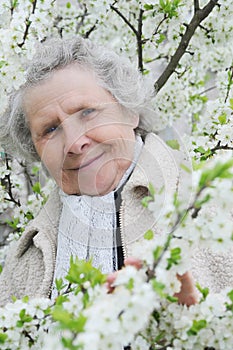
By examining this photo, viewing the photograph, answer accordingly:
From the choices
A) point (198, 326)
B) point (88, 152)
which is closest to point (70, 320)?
point (198, 326)

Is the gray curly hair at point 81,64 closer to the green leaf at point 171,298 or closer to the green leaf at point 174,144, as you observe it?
the green leaf at point 174,144

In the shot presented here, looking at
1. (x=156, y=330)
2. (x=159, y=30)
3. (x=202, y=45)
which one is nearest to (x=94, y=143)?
(x=156, y=330)

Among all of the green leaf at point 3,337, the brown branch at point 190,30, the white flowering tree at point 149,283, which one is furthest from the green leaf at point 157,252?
the brown branch at point 190,30

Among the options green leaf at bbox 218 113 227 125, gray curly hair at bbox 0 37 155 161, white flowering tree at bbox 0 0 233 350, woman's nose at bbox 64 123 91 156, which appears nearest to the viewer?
white flowering tree at bbox 0 0 233 350

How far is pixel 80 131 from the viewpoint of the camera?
5.77 ft

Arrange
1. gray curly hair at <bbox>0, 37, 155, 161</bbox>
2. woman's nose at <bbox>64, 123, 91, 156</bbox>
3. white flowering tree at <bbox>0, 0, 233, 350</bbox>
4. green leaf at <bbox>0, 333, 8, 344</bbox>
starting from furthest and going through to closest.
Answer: gray curly hair at <bbox>0, 37, 155, 161</bbox> < woman's nose at <bbox>64, 123, 91, 156</bbox> < green leaf at <bbox>0, 333, 8, 344</bbox> < white flowering tree at <bbox>0, 0, 233, 350</bbox>

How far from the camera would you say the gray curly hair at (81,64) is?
1856mm

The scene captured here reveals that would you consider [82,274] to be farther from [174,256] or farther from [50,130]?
[50,130]

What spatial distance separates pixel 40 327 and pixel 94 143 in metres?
0.64

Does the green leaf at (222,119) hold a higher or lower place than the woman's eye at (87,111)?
lower

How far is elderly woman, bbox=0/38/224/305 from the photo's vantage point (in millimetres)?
1773

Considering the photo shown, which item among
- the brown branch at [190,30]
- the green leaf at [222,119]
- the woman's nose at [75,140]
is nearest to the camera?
the woman's nose at [75,140]

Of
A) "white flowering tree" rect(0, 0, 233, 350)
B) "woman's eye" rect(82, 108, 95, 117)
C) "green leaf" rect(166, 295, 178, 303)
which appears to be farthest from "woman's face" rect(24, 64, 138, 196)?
"green leaf" rect(166, 295, 178, 303)

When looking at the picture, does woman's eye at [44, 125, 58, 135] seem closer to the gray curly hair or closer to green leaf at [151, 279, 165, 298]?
the gray curly hair
